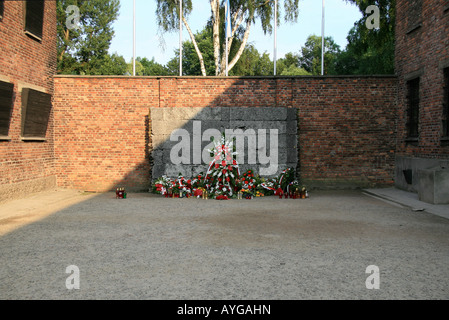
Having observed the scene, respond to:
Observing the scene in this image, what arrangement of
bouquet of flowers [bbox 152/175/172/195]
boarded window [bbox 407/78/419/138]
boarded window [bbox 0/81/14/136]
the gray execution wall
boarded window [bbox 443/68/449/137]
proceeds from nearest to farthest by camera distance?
boarded window [bbox 0/81/14/136] < boarded window [bbox 443/68/449/137] < bouquet of flowers [bbox 152/175/172/195] < boarded window [bbox 407/78/419/138] < the gray execution wall

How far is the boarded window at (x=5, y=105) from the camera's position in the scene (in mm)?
9148

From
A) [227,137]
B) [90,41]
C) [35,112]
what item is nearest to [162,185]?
[227,137]

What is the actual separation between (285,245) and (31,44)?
954 cm

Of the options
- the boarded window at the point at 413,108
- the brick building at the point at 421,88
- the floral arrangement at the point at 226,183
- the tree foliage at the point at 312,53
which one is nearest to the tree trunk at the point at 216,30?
the brick building at the point at 421,88

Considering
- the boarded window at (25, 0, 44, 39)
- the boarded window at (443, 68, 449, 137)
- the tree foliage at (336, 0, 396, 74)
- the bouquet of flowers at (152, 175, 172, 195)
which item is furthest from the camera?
the tree foliage at (336, 0, 396, 74)

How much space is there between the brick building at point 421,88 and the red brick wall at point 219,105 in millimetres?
532

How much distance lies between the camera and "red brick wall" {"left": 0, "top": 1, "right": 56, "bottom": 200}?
9.40 meters

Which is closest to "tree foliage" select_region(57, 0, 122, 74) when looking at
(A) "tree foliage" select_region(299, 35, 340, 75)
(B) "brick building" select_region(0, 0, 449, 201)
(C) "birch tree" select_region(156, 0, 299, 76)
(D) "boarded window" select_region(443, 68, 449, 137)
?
(C) "birch tree" select_region(156, 0, 299, 76)

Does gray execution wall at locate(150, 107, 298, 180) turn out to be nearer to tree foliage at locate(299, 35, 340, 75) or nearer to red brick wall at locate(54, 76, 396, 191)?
red brick wall at locate(54, 76, 396, 191)

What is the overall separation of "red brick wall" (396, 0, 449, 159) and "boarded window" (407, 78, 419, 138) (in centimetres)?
14

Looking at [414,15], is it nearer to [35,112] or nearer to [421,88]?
[421,88]

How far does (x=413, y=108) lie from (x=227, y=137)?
595 cm

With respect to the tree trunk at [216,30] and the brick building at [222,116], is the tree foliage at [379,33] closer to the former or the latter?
the brick building at [222,116]

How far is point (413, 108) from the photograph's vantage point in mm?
11578
